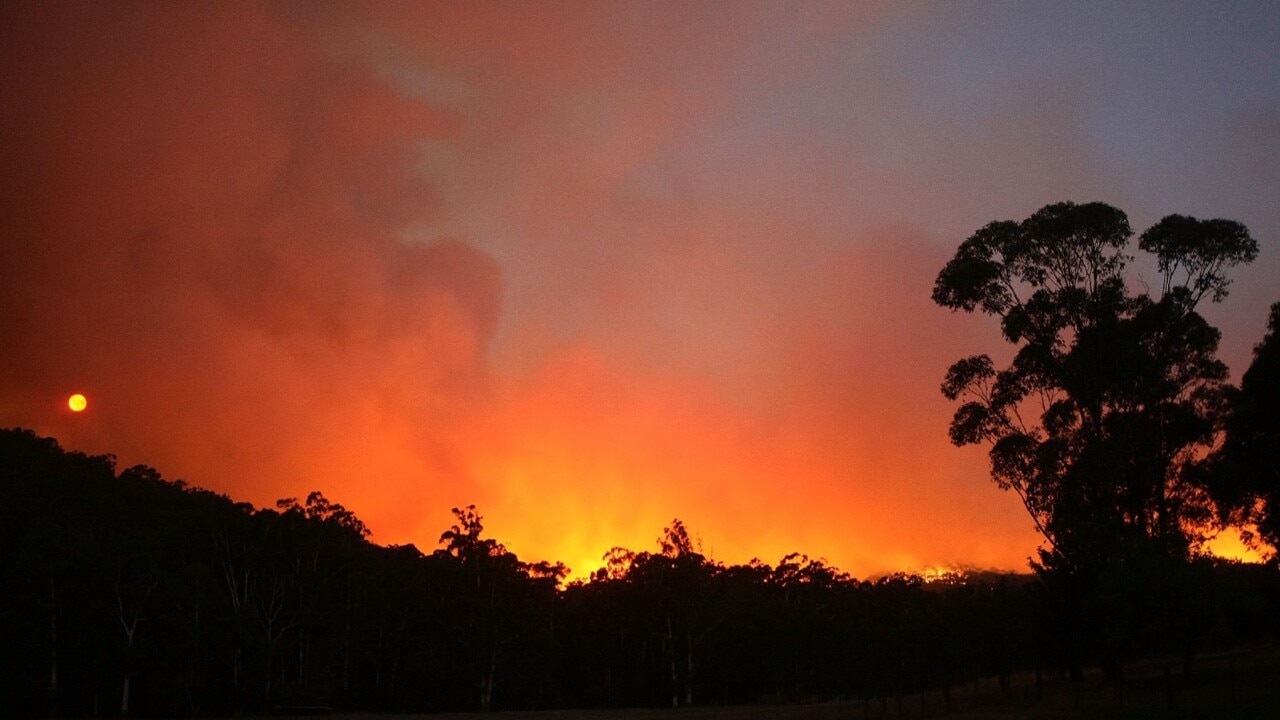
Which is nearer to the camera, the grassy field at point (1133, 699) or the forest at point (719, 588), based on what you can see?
the grassy field at point (1133, 699)

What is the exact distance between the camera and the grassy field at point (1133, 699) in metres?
31.6

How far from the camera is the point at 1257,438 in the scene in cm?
4297

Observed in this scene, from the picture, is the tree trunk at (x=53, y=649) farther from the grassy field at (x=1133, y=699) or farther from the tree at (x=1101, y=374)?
the tree at (x=1101, y=374)

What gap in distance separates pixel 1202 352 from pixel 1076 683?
1725 cm

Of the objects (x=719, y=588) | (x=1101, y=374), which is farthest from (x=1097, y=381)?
(x=719, y=588)

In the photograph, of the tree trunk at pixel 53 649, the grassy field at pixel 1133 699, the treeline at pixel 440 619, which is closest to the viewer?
the grassy field at pixel 1133 699

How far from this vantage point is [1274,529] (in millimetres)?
45156

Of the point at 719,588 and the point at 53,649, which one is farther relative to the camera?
the point at 719,588

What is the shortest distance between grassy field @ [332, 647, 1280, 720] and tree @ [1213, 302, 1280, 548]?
783cm

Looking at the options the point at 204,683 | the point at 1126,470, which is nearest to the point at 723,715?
the point at 1126,470

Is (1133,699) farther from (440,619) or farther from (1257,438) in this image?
(440,619)

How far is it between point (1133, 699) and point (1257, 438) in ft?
50.9

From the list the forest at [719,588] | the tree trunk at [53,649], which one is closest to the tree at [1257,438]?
the forest at [719,588]

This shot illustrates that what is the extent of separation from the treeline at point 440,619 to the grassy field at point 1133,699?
4.94ft
